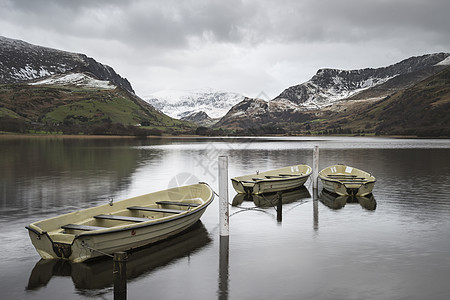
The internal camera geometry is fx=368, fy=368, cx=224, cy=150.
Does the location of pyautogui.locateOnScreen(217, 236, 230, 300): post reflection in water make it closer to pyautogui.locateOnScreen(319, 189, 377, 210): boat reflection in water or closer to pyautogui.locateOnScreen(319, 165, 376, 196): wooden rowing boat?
pyautogui.locateOnScreen(319, 189, 377, 210): boat reflection in water

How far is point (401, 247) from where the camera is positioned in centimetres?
1606

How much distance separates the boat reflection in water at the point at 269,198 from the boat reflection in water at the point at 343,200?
1.57m

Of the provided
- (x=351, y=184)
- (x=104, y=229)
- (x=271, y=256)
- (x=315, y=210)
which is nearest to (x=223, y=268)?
(x=271, y=256)

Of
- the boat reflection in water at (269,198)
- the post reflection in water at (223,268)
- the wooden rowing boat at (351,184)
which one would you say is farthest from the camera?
the wooden rowing boat at (351,184)

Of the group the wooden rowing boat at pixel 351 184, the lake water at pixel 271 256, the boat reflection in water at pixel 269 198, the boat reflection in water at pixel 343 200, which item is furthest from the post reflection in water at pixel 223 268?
the wooden rowing boat at pixel 351 184

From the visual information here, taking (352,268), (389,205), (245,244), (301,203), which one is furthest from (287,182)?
(352,268)

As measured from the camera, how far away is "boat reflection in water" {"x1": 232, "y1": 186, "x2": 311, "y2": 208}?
2643 centimetres

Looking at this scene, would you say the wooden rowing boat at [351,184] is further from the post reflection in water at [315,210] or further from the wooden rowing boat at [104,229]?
the wooden rowing boat at [104,229]

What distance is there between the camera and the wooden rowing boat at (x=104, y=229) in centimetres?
1320

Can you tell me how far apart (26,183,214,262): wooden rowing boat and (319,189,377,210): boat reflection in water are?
38.6 ft

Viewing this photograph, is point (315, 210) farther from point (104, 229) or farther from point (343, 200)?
point (104, 229)

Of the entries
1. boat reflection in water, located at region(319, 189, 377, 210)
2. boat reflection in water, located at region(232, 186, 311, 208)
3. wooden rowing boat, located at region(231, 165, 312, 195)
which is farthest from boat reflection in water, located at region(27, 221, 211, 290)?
boat reflection in water, located at region(319, 189, 377, 210)

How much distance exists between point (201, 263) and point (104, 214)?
17.3 ft

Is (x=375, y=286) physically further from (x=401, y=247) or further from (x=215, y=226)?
(x=215, y=226)
